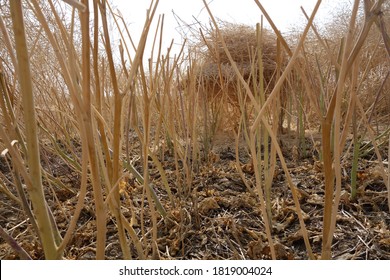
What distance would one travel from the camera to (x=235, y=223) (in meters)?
0.67

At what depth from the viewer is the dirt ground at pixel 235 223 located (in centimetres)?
58

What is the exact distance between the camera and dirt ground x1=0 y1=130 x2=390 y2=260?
58 centimetres

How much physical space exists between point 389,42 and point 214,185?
666 mm

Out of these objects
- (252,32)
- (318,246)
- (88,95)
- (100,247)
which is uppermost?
(252,32)

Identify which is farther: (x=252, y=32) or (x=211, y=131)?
(x=252, y=32)

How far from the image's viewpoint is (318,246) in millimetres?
585

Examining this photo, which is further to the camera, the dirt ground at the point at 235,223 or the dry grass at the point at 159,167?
the dirt ground at the point at 235,223

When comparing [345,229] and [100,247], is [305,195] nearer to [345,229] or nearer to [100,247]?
[345,229]

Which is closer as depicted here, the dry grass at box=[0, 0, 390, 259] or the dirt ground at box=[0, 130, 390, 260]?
the dry grass at box=[0, 0, 390, 259]

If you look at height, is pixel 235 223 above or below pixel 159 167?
below
